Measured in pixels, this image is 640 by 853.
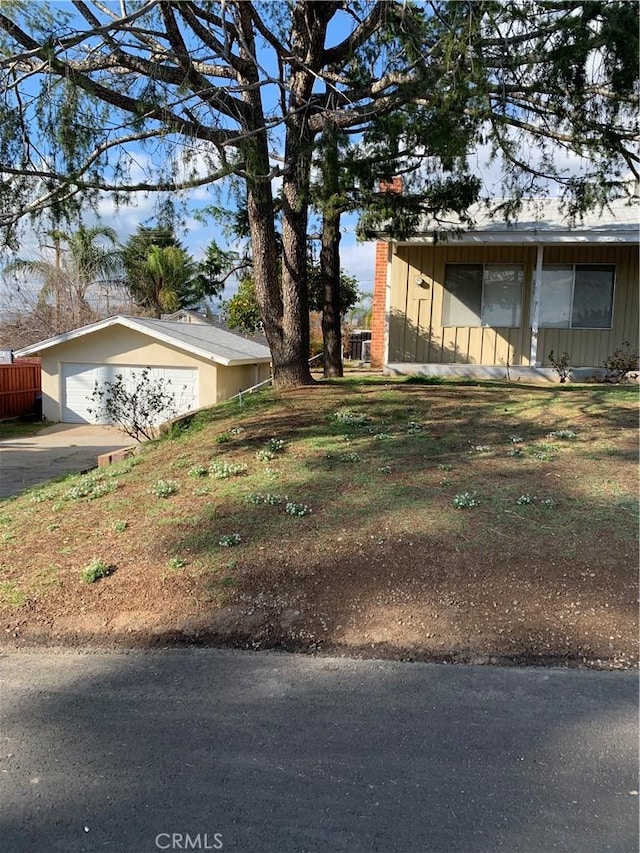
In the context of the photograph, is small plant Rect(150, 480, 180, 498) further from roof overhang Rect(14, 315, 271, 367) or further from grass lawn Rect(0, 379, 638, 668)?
roof overhang Rect(14, 315, 271, 367)

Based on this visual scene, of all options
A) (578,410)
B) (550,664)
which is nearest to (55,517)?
(550,664)

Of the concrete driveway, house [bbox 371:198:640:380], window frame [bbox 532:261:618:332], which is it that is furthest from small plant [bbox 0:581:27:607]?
window frame [bbox 532:261:618:332]

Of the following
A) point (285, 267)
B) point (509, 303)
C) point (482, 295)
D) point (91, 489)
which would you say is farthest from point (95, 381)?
point (91, 489)

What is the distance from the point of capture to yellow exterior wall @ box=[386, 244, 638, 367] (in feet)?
46.6

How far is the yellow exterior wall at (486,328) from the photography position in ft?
46.6

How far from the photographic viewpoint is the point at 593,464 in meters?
6.30

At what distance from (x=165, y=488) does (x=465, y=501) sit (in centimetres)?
290

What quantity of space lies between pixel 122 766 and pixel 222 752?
0.43m

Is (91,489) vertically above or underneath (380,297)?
underneath

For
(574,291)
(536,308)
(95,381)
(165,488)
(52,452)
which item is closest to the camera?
(165,488)

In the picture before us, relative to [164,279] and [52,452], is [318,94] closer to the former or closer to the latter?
[52,452]

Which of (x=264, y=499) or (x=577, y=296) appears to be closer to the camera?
(x=264, y=499)

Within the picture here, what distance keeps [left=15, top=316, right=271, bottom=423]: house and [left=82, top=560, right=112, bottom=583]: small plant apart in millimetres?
16438

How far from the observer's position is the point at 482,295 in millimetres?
14766
